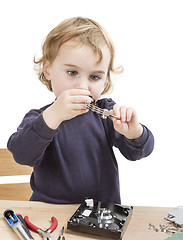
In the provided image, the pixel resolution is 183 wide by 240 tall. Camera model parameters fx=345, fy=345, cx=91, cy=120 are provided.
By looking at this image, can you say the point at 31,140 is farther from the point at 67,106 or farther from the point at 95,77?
the point at 95,77

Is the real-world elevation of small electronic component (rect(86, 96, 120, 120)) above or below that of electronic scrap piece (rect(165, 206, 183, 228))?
above

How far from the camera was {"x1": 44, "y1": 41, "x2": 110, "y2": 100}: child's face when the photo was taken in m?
0.96

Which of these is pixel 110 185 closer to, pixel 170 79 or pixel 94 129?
pixel 94 129


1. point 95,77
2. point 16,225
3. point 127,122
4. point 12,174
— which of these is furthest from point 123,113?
point 12,174

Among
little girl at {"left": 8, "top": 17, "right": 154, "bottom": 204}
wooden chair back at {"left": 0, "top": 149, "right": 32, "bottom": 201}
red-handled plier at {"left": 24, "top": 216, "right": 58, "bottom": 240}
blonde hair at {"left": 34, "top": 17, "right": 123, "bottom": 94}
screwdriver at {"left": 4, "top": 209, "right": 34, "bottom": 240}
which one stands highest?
blonde hair at {"left": 34, "top": 17, "right": 123, "bottom": 94}

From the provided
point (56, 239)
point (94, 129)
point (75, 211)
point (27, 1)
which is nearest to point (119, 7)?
point (27, 1)

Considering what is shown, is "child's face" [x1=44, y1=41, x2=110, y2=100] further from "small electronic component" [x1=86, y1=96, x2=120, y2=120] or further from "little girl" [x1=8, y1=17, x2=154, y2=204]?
"small electronic component" [x1=86, y1=96, x2=120, y2=120]

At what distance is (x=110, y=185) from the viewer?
3.73ft

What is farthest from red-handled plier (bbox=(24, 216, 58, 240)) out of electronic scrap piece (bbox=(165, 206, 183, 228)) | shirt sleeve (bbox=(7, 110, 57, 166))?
electronic scrap piece (bbox=(165, 206, 183, 228))

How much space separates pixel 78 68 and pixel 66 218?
1.33 ft

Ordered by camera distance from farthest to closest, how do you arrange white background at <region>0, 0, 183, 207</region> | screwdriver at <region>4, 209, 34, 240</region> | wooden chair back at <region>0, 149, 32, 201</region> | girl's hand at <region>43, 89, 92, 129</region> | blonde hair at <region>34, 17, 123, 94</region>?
white background at <region>0, 0, 183, 207</region> → wooden chair back at <region>0, 149, 32, 201</region> → blonde hair at <region>34, 17, 123, 94</region> → girl's hand at <region>43, 89, 92, 129</region> → screwdriver at <region>4, 209, 34, 240</region>

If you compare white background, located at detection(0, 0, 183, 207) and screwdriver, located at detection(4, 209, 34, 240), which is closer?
screwdriver, located at detection(4, 209, 34, 240)

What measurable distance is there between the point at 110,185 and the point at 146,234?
333 mm

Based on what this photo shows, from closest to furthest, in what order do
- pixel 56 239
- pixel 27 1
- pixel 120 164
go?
pixel 56 239
pixel 27 1
pixel 120 164
